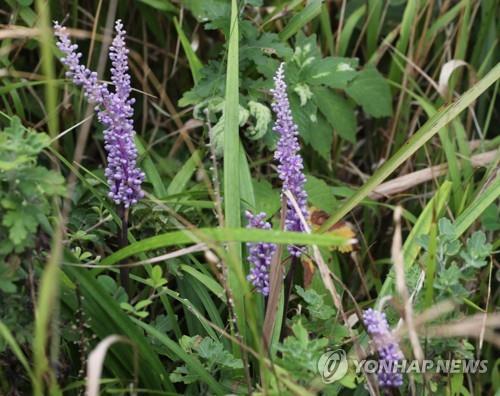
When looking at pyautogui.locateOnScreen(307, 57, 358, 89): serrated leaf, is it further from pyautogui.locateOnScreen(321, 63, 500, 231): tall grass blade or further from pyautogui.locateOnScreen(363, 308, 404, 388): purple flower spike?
pyautogui.locateOnScreen(363, 308, 404, 388): purple flower spike

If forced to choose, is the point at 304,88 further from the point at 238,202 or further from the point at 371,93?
the point at 238,202

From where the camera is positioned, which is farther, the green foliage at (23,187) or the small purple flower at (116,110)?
the small purple flower at (116,110)

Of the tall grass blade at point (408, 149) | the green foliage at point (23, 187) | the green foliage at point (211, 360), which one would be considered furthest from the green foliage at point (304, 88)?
the green foliage at point (23, 187)

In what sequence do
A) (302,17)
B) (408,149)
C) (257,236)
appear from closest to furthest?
(257,236) → (408,149) → (302,17)

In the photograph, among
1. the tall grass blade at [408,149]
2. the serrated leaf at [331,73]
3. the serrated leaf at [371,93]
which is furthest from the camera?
the serrated leaf at [371,93]

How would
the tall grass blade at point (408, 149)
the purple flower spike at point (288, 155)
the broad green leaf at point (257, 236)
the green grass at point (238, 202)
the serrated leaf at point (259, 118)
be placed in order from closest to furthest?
the broad green leaf at point (257, 236) → the green grass at point (238, 202) → the purple flower spike at point (288, 155) → the tall grass blade at point (408, 149) → the serrated leaf at point (259, 118)

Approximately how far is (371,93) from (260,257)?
108 centimetres

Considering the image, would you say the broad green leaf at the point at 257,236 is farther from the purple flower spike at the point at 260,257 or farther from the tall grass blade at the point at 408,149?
the tall grass blade at the point at 408,149

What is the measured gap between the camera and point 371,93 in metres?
2.59

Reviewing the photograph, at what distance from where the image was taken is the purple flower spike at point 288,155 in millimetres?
1660

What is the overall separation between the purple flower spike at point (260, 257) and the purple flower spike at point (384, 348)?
0.78 ft

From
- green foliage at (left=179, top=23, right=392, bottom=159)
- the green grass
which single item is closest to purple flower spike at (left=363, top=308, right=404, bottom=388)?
the green grass

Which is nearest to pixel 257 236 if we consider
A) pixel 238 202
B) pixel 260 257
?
pixel 260 257

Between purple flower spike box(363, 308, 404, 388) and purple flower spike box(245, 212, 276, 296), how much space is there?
0.24m
